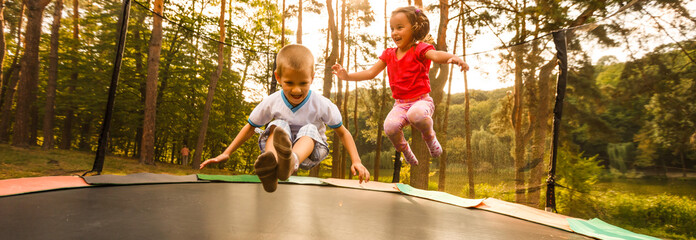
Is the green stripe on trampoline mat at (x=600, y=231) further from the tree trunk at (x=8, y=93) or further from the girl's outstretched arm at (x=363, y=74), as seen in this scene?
the tree trunk at (x=8, y=93)

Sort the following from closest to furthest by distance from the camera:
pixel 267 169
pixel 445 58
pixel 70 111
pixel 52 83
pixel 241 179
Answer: pixel 267 169, pixel 445 58, pixel 241 179, pixel 52 83, pixel 70 111

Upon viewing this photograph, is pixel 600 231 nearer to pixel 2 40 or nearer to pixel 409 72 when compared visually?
pixel 409 72

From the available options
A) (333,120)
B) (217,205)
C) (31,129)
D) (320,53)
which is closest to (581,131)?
(333,120)

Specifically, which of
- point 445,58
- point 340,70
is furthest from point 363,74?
point 445,58

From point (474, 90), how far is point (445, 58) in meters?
2.25

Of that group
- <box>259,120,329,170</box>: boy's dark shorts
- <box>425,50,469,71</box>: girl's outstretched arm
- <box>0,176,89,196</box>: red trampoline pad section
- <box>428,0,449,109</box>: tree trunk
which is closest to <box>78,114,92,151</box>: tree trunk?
<box>0,176,89,196</box>: red trampoline pad section

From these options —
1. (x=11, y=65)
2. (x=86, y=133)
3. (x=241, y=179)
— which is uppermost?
(x=11, y=65)

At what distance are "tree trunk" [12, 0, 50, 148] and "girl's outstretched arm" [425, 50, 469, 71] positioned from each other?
4653mm

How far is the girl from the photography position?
1518mm

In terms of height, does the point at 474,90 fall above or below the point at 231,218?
above

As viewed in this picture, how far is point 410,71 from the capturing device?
5.28 ft

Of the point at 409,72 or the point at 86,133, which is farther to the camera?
the point at 86,133

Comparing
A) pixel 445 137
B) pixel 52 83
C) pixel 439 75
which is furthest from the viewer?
pixel 52 83

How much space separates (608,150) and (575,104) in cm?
45
